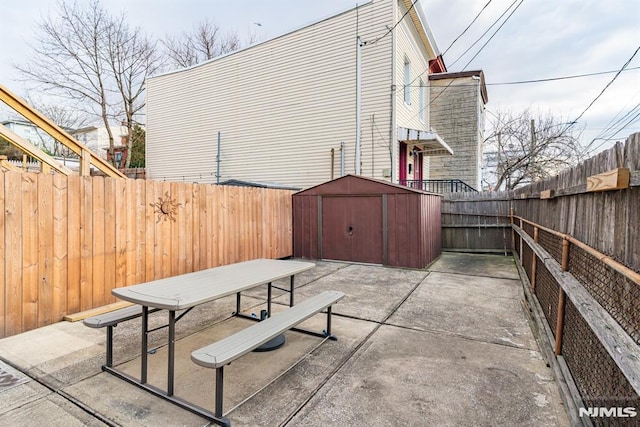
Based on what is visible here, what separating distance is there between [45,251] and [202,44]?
21208mm

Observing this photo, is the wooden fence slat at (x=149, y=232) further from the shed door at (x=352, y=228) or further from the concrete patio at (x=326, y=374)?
the shed door at (x=352, y=228)

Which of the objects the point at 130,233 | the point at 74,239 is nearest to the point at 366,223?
the point at 130,233

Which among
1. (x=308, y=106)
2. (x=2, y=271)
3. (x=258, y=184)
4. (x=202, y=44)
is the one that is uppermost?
(x=202, y=44)

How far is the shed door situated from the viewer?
7.54 meters

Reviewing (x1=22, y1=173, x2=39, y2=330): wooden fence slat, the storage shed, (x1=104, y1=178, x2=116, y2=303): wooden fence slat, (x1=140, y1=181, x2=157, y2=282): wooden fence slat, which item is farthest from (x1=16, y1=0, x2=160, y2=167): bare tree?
(x1=22, y1=173, x2=39, y2=330): wooden fence slat

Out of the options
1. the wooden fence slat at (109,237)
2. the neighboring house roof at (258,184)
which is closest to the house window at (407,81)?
the neighboring house roof at (258,184)

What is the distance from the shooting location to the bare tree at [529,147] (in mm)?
15492

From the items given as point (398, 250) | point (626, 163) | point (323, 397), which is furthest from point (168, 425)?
point (398, 250)

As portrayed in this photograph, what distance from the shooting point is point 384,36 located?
918 centimetres

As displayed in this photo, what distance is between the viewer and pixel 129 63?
18062mm

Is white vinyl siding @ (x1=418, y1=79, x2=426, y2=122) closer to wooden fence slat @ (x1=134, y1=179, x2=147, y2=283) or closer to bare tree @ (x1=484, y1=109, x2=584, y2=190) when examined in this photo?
bare tree @ (x1=484, y1=109, x2=584, y2=190)

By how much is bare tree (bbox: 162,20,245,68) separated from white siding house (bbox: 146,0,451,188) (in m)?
8.16

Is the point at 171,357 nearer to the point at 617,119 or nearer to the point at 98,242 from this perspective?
the point at 98,242

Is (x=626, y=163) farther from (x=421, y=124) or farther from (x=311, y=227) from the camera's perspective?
(x=421, y=124)
